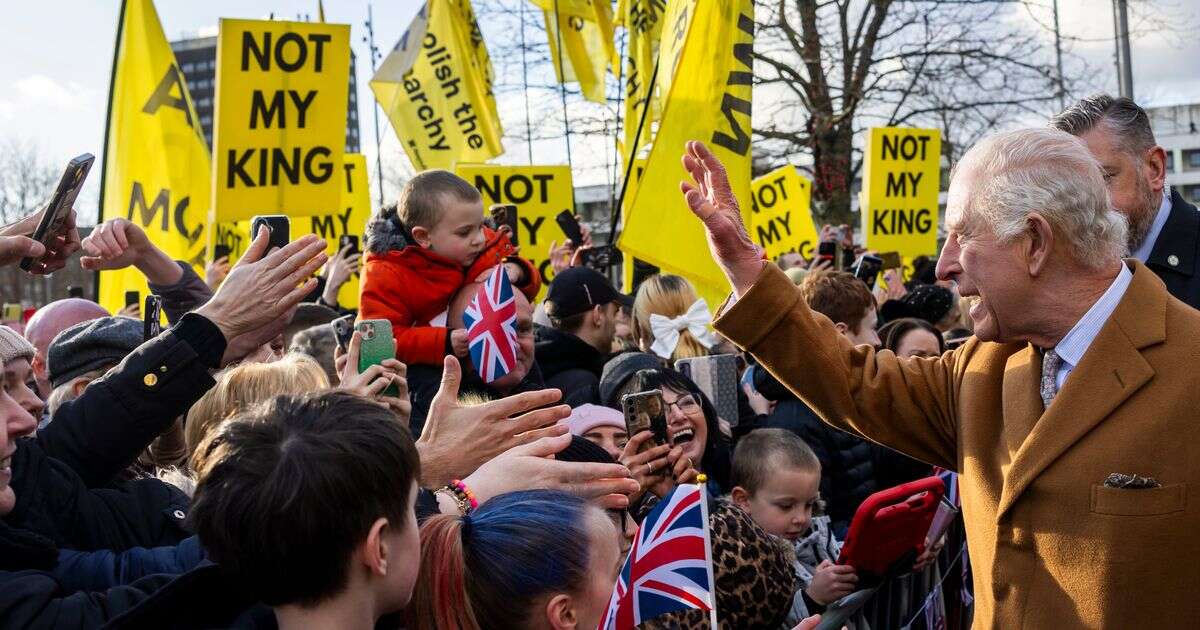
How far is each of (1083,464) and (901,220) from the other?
9118 mm

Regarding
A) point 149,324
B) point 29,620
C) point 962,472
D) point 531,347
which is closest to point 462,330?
point 531,347

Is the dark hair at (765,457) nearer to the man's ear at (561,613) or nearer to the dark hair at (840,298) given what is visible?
the dark hair at (840,298)

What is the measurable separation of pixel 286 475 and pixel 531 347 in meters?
2.65

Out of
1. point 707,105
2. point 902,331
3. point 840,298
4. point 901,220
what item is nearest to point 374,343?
point 840,298

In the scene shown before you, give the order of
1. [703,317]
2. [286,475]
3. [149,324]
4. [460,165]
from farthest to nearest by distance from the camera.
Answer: [460,165] → [703,317] → [149,324] → [286,475]

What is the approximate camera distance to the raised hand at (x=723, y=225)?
2779 mm

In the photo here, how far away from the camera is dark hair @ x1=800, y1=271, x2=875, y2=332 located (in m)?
5.33

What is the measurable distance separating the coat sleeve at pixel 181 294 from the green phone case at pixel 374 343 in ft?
3.36

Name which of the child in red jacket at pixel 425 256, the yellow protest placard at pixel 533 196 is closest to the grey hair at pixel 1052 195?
the child in red jacket at pixel 425 256

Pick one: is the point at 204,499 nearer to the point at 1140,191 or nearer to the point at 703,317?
the point at 1140,191

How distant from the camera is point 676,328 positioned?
5.80 m

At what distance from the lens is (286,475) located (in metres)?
1.80

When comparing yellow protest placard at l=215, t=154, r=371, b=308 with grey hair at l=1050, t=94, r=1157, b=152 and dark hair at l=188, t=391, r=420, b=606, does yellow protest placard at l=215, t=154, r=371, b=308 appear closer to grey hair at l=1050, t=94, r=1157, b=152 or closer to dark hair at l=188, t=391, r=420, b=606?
grey hair at l=1050, t=94, r=1157, b=152

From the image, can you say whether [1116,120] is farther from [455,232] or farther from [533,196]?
[533,196]
